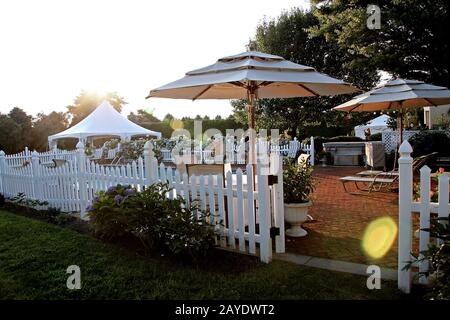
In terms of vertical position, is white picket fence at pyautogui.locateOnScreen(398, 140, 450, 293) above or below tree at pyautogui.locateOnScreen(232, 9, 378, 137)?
below

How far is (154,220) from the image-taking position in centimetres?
421

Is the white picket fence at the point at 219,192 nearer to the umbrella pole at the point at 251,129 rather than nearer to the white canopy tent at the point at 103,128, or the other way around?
the umbrella pole at the point at 251,129

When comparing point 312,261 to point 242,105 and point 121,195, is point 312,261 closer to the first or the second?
point 121,195

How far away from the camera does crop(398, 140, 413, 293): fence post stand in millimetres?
3090

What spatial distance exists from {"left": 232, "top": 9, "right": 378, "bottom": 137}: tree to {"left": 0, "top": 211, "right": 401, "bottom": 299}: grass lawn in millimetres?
17601

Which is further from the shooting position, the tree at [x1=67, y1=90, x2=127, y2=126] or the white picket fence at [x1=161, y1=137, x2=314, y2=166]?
the tree at [x1=67, y1=90, x2=127, y2=126]

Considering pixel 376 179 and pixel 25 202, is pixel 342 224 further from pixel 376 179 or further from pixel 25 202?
pixel 25 202

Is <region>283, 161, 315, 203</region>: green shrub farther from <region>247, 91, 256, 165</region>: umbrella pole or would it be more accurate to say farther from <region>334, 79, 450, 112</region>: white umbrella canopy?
<region>334, 79, 450, 112</region>: white umbrella canopy

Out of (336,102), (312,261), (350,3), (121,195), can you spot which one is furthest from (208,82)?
(336,102)

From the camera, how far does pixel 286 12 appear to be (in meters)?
20.9

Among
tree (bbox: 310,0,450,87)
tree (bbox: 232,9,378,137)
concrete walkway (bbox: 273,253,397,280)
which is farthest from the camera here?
tree (bbox: 232,9,378,137)

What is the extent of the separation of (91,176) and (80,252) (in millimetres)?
2087

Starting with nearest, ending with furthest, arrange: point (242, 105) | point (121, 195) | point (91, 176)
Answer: point (121, 195), point (91, 176), point (242, 105)

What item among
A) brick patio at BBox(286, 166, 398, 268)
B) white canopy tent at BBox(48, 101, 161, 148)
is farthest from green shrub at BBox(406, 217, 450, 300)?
white canopy tent at BBox(48, 101, 161, 148)
